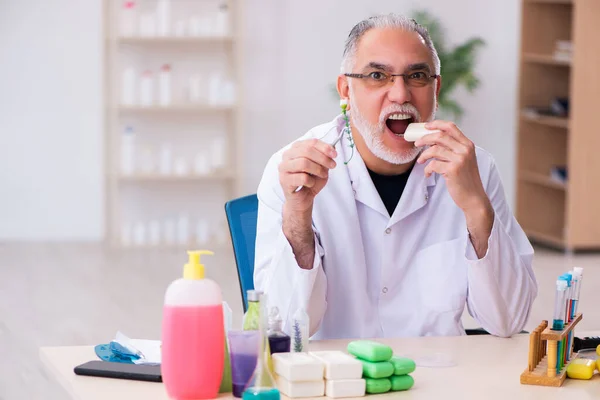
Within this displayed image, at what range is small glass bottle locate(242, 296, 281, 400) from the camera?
5.14ft

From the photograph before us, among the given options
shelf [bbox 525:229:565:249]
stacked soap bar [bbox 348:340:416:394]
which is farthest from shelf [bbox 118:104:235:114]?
stacked soap bar [bbox 348:340:416:394]

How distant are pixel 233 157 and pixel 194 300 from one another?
18.4 ft

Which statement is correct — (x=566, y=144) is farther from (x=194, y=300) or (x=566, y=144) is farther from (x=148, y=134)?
(x=194, y=300)

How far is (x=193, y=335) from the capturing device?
161 centimetres

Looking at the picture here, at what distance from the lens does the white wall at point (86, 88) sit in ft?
22.7

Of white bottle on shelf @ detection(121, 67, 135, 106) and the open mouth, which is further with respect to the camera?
white bottle on shelf @ detection(121, 67, 135, 106)

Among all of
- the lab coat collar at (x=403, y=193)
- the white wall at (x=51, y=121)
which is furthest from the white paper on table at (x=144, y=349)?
the white wall at (x=51, y=121)

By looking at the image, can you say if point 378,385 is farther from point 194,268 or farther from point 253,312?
point 194,268

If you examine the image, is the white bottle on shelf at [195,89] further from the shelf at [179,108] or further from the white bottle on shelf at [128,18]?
the white bottle on shelf at [128,18]

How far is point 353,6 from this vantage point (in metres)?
7.23

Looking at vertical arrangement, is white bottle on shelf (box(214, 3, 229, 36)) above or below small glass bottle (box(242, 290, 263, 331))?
above

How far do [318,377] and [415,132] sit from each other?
0.63m

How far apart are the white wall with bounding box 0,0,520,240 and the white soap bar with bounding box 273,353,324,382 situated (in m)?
5.57

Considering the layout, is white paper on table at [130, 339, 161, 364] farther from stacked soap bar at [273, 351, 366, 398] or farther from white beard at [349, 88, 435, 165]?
white beard at [349, 88, 435, 165]
